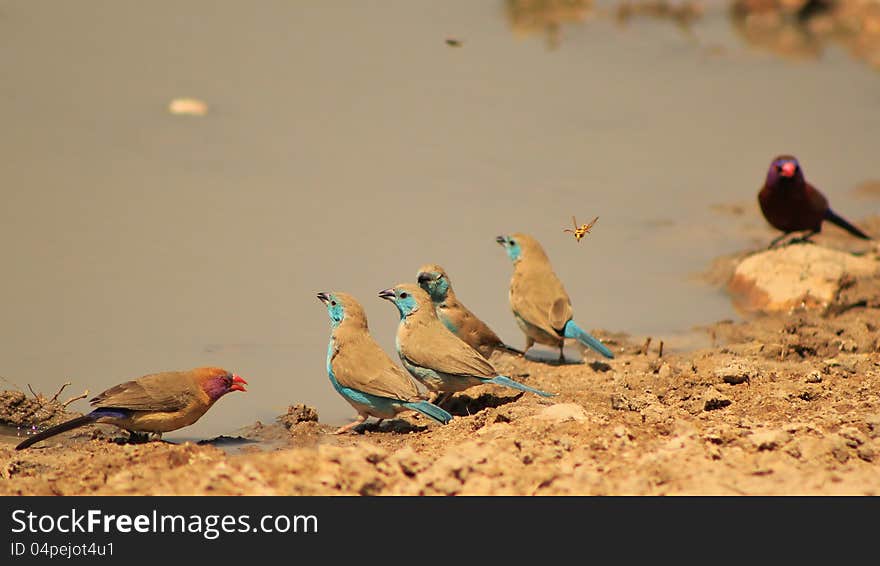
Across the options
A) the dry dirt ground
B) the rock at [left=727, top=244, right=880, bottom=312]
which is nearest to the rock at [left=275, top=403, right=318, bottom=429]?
the dry dirt ground

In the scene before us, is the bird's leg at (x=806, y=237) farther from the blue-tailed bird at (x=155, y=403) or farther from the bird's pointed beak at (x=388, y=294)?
the blue-tailed bird at (x=155, y=403)

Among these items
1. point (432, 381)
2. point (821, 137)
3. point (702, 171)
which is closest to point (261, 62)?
point (702, 171)

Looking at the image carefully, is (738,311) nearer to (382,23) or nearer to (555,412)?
(555,412)

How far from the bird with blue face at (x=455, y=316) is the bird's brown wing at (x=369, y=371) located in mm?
977

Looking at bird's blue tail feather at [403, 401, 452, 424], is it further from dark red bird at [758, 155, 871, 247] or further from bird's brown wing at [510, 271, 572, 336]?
dark red bird at [758, 155, 871, 247]

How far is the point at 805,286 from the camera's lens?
412 inches

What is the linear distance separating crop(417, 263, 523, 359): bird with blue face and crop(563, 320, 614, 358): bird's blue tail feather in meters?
0.43

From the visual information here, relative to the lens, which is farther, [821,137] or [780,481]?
[821,137]

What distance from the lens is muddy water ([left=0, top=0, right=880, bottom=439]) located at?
9.09 m

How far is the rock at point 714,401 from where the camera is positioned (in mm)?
7566

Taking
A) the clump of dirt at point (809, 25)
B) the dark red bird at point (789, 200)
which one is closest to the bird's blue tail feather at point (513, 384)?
the dark red bird at point (789, 200)

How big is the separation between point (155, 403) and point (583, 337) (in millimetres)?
3259

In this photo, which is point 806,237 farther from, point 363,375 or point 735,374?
point 363,375

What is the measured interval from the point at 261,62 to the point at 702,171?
5463 mm
